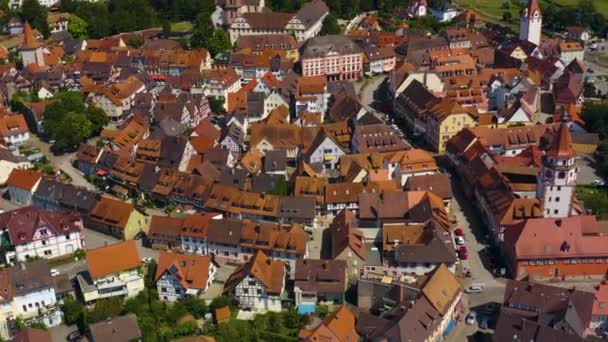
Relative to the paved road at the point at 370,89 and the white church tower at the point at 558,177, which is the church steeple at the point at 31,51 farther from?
the white church tower at the point at 558,177

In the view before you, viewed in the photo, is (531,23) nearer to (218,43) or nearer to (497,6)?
(497,6)

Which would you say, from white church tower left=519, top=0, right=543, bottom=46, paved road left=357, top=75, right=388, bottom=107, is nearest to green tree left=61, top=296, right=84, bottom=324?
paved road left=357, top=75, right=388, bottom=107

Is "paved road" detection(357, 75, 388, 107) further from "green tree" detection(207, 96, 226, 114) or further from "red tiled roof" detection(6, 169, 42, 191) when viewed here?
"red tiled roof" detection(6, 169, 42, 191)

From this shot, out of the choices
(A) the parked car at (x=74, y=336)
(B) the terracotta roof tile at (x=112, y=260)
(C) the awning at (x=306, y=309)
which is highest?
(B) the terracotta roof tile at (x=112, y=260)

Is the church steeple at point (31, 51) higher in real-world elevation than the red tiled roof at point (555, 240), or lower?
higher

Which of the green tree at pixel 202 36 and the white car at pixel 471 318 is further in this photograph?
the green tree at pixel 202 36

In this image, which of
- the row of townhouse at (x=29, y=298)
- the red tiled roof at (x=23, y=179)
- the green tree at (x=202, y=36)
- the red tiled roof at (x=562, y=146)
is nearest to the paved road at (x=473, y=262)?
the red tiled roof at (x=562, y=146)

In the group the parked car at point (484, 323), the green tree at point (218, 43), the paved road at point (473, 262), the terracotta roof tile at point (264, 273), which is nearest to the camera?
the parked car at point (484, 323)
